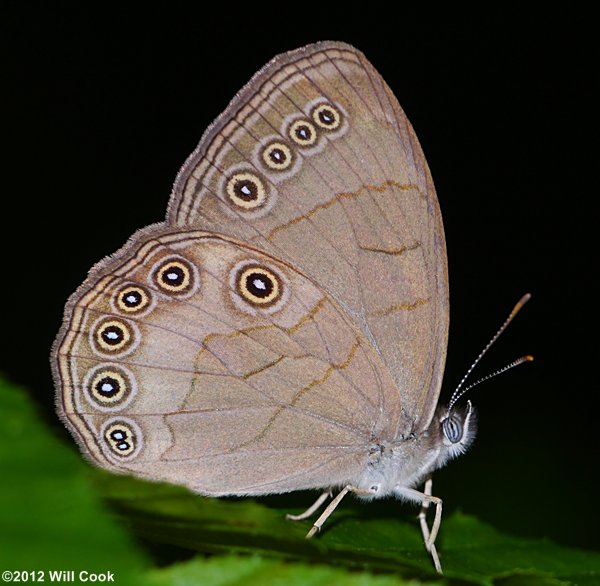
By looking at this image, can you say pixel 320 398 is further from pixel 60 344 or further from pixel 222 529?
pixel 222 529

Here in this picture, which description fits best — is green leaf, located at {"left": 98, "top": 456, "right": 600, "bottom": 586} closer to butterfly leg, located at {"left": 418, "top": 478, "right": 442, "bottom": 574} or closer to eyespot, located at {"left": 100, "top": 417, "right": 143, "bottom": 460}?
butterfly leg, located at {"left": 418, "top": 478, "right": 442, "bottom": 574}

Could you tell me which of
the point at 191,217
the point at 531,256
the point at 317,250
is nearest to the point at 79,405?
the point at 191,217

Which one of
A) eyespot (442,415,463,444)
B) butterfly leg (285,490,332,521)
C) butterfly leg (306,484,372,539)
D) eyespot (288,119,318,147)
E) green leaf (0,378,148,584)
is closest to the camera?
green leaf (0,378,148,584)

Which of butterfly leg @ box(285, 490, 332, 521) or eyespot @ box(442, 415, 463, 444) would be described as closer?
butterfly leg @ box(285, 490, 332, 521)

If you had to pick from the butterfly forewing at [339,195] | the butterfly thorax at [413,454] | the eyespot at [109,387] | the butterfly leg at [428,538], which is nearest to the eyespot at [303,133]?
the butterfly forewing at [339,195]

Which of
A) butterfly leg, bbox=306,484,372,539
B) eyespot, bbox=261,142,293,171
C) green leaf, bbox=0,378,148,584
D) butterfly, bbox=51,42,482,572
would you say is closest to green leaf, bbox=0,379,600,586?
green leaf, bbox=0,378,148,584

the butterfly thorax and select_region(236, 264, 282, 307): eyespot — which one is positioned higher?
select_region(236, 264, 282, 307): eyespot

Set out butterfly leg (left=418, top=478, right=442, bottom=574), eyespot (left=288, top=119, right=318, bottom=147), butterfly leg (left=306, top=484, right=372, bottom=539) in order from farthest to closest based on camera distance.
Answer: eyespot (left=288, top=119, right=318, bottom=147), butterfly leg (left=306, top=484, right=372, bottom=539), butterfly leg (left=418, top=478, right=442, bottom=574)
